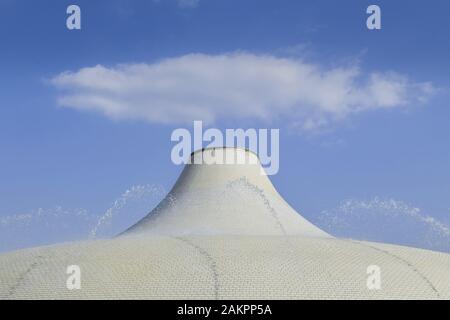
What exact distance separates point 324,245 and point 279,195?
36.9 ft

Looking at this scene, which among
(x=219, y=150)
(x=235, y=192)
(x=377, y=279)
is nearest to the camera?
(x=377, y=279)

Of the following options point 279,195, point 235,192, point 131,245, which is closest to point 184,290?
point 131,245

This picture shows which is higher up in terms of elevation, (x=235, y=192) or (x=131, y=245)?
(x=235, y=192)

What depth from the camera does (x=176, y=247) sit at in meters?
14.8

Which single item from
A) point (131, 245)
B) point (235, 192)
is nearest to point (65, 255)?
point (131, 245)

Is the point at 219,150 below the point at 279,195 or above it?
above

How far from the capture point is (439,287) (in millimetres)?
13305
